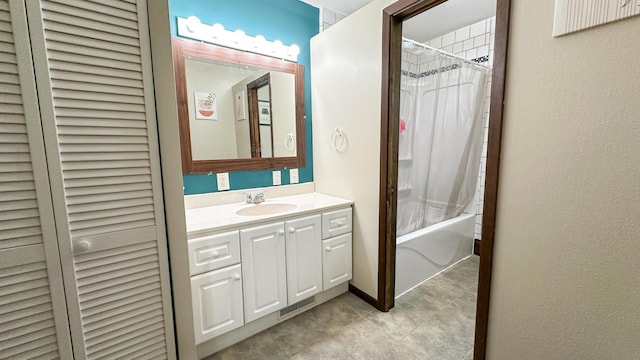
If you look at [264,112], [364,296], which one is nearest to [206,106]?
[264,112]

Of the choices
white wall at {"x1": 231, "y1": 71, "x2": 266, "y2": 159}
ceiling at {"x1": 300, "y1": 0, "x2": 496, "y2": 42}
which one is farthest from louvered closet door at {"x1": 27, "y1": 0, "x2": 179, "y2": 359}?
ceiling at {"x1": 300, "y1": 0, "x2": 496, "y2": 42}

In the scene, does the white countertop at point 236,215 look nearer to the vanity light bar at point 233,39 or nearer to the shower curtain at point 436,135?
the shower curtain at point 436,135

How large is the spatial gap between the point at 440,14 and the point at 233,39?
6.33ft

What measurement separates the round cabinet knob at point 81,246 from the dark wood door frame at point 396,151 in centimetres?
148

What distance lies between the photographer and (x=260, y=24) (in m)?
1.94

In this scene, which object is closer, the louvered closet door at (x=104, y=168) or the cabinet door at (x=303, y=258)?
the louvered closet door at (x=104, y=168)

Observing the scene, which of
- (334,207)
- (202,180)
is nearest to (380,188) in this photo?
(334,207)

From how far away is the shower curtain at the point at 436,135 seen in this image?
2.22 meters

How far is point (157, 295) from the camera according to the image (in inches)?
36.9

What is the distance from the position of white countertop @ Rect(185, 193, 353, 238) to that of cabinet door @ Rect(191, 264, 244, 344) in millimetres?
252

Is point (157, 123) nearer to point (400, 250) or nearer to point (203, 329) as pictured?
point (203, 329)

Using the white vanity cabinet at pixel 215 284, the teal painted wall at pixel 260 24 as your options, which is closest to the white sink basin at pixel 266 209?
the teal painted wall at pixel 260 24

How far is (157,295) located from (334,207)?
1.17m

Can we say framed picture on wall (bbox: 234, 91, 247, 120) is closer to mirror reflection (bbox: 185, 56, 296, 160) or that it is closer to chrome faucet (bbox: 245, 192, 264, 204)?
mirror reflection (bbox: 185, 56, 296, 160)
